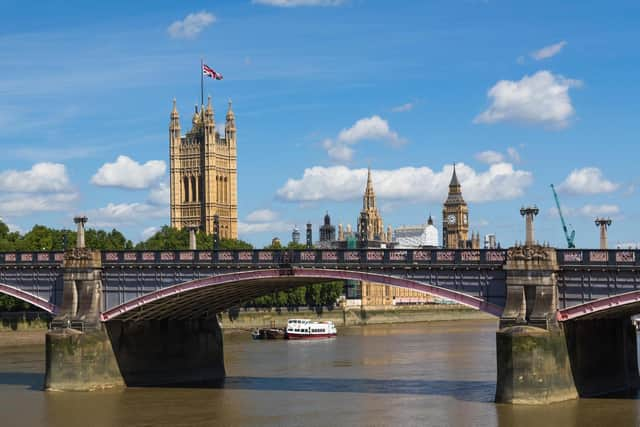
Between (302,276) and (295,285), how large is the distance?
25.0ft

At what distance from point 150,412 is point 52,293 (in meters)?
16.5

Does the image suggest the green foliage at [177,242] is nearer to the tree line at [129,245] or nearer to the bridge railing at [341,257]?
the tree line at [129,245]

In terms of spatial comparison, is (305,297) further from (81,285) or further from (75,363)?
(75,363)

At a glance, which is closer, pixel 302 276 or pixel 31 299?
pixel 302 276

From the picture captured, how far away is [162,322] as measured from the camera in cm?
7438

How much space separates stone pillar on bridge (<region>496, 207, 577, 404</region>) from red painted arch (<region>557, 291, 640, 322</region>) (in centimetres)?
66

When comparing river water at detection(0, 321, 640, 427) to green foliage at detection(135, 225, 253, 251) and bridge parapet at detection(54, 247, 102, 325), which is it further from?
green foliage at detection(135, 225, 253, 251)

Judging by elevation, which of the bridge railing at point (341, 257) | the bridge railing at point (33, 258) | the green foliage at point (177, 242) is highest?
the green foliage at point (177, 242)

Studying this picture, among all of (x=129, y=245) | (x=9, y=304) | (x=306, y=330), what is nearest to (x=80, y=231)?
(x=9, y=304)

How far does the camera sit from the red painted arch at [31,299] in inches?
2901

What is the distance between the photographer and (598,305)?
57.7 m

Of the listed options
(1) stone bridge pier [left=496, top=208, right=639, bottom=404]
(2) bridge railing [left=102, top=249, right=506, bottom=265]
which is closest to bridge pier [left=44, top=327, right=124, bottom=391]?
(2) bridge railing [left=102, top=249, right=506, bottom=265]

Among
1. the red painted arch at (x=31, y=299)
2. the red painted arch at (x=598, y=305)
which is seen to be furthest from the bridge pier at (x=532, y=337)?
the red painted arch at (x=31, y=299)

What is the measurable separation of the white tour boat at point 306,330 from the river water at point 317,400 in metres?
32.5
